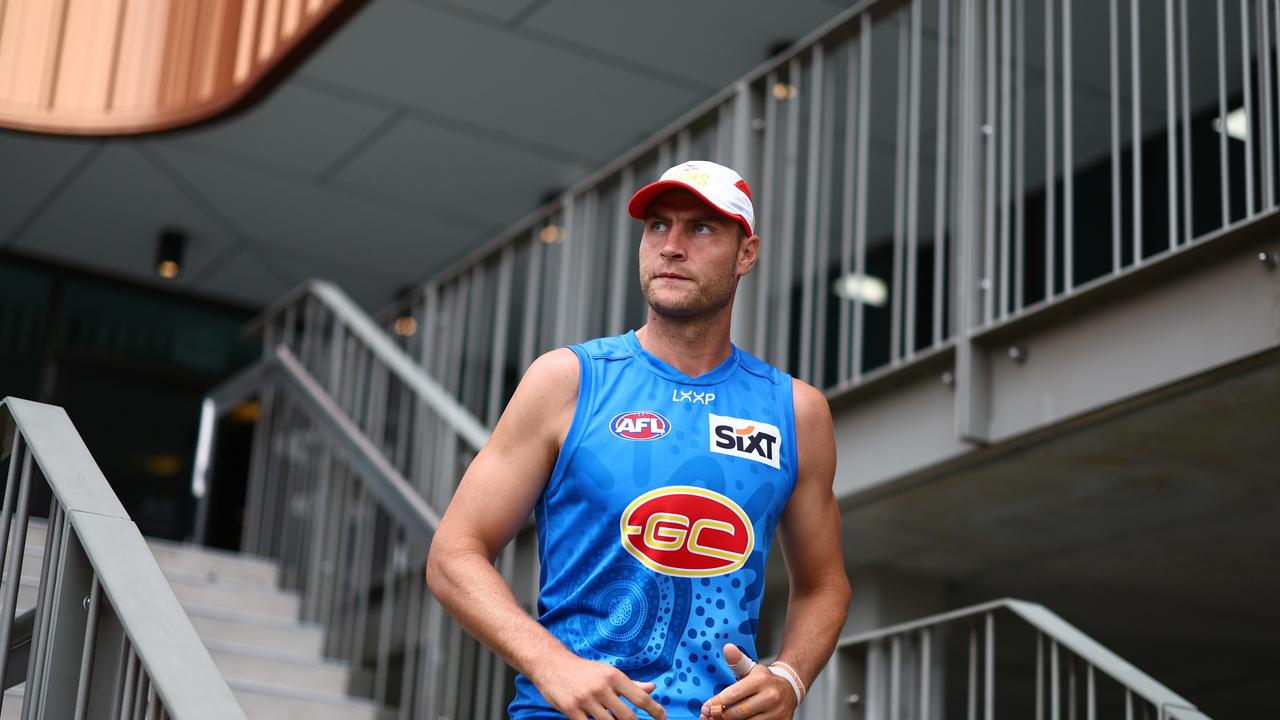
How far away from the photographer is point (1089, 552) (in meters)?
5.50

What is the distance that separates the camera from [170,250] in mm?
9234

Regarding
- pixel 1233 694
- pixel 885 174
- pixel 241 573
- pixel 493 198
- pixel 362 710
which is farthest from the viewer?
pixel 493 198

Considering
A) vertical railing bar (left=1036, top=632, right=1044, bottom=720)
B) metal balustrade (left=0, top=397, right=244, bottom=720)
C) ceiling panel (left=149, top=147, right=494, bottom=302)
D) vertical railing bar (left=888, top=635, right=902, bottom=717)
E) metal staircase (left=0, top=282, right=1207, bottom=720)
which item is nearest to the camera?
metal balustrade (left=0, top=397, right=244, bottom=720)

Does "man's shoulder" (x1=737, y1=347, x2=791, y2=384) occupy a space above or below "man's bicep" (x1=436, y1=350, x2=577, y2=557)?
above

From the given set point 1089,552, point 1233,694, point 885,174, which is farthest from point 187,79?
point 1233,694

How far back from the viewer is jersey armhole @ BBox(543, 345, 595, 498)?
84.5 inches

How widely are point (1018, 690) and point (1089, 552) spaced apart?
256cm

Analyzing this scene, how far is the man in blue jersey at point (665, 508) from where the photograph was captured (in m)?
2.03

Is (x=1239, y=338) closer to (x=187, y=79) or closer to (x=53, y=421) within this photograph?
(x=53, y=421)

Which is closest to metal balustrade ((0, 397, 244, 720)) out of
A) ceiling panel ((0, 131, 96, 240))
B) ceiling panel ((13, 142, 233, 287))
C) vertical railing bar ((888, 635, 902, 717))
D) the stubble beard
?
the stubble beard

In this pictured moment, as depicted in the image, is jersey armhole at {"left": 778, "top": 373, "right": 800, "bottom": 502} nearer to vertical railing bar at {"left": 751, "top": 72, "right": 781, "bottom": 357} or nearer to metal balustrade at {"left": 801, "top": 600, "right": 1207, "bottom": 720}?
metal balustrade at {"left": 801, "top": 600, "right": 1207, "bottom": 720}

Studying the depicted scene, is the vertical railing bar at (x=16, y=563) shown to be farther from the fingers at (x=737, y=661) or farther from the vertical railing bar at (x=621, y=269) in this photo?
the vertical railing bar at (x=621, y=269)

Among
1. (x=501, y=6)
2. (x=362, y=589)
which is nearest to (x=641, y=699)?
(x=362, y=589)

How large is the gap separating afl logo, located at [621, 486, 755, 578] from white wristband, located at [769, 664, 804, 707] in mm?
149
